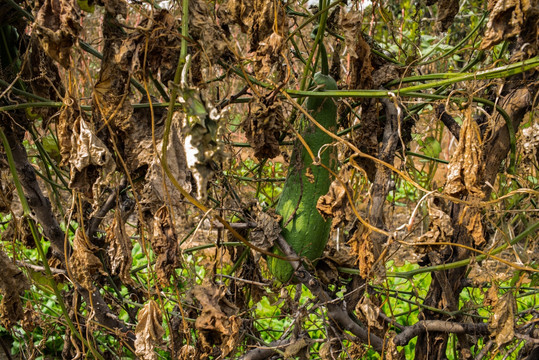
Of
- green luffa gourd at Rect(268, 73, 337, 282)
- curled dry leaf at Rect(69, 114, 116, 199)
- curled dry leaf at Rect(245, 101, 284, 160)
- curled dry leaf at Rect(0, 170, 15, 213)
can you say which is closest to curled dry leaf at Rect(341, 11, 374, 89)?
green luffa gourd at Rect(268, 73, 337, 282)

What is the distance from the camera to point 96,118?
1122mm

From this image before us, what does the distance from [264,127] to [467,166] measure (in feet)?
1.41

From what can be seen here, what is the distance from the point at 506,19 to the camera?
90cm

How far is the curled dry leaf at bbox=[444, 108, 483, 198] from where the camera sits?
1.01 meters

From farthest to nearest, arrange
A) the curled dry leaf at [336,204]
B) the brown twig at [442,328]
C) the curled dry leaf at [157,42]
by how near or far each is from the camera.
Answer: the brown twig at [442,328], the curled dry leaf at [336,204], the curled dry leaf at [157,42]

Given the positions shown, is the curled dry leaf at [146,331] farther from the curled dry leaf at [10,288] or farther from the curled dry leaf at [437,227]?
the curled dry leaf at [437,227]

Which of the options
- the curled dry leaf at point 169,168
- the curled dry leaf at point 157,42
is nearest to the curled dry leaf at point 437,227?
the curled dry leaf at point 169,168

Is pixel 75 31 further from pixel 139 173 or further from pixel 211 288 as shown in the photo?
pixel 211 288

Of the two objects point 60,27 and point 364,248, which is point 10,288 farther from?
point 364,248

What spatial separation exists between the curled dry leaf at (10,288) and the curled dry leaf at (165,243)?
482 millimetres

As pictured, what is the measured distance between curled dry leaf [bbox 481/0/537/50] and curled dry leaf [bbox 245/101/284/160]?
0.43m

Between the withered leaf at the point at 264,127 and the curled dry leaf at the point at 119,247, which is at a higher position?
the withered leaf at the point at 264,127

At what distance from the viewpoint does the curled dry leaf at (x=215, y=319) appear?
3.67 ft

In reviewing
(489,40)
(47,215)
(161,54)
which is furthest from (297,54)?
(47,215)
